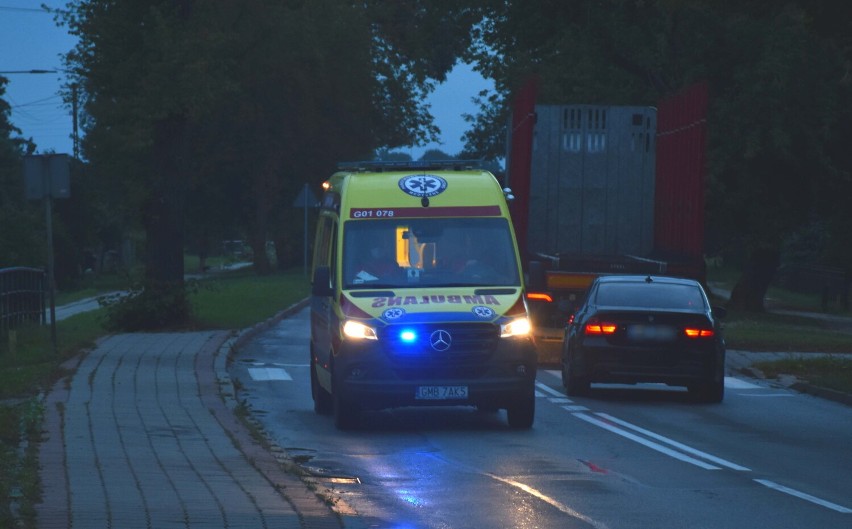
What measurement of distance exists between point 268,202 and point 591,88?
2816 cm

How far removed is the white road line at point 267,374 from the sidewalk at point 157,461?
3.57 ft

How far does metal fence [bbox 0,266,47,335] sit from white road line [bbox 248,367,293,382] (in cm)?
662

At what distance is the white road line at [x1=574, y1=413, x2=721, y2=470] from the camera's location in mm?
12281

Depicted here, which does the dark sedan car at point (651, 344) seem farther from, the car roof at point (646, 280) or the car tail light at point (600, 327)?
the car roof at point (646, 280)

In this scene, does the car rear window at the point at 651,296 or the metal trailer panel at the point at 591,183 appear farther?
the metal trailer panel at the point at 591,183

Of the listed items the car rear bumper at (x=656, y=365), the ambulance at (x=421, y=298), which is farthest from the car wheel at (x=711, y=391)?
the ambulance at (x=421, y=298)

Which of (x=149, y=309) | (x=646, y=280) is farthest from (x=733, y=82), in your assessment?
(x=646, y=280)

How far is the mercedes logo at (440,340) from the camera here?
14.2 metres

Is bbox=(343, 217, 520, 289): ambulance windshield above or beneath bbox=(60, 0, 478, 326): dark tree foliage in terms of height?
beneath

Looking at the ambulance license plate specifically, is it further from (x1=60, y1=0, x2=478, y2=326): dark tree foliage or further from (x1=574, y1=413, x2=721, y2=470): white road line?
(x1=60, y1=0, x2=478, y2=326): dark tree foliage

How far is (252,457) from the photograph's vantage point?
1165 cm

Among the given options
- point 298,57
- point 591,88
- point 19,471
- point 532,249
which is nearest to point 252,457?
point 19,471

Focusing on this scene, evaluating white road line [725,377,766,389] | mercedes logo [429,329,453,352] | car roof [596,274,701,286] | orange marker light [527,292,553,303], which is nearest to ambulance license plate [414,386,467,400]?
mercedes logo [429,329,453,352]

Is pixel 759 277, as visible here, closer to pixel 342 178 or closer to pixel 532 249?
pixel 532 249
